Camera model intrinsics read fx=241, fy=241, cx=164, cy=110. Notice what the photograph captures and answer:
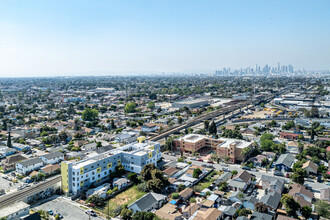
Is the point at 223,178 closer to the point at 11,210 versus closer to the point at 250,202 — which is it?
the point at 250,202

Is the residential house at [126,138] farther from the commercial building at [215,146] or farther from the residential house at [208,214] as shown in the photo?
the residential house at [208,214]

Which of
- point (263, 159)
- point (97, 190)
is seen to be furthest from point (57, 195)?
point (263, 159)

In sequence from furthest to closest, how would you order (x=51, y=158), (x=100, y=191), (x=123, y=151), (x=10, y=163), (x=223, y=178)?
(x=51, y=158), (x=10, y=163), (x=123, y=151), (x=223, y=178), (x=100, y=191)

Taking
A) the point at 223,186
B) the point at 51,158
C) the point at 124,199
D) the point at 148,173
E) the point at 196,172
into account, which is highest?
the point at 148,173

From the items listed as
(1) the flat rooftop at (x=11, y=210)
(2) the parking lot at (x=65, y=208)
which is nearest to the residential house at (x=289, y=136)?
(2) the parking lot at (x=65, y=208)

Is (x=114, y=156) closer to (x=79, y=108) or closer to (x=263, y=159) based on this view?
(x=263, y=159)

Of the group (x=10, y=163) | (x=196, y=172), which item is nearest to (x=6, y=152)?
(x=10, y=163)
